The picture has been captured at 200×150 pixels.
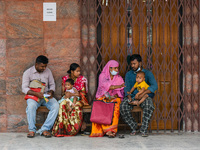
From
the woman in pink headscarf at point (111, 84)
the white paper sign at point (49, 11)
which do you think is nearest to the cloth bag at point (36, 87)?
the woman in pink headscarf at point (111, 84)

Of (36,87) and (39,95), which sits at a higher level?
(36,87)

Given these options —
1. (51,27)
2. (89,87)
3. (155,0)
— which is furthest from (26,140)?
(155,0)

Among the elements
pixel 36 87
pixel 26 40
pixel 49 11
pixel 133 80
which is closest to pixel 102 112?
pixel 133 80

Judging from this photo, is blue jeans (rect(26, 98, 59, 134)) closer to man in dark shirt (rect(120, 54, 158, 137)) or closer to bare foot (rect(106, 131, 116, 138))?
bare foot (rect(106, 131, 116, 138))

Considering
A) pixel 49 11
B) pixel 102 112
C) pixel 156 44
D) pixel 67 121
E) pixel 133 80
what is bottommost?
pixel 67 121

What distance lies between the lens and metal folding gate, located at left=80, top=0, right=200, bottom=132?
5.57 metres

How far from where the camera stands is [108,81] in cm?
538

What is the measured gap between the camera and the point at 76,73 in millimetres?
5309

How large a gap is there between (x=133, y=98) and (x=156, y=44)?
4.26 ft

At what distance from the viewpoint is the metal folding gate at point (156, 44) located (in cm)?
557

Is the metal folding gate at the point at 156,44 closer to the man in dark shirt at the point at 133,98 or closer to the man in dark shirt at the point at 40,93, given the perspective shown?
the man in dark shirt at the point at 133,98

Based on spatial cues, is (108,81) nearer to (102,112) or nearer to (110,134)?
(102,112)

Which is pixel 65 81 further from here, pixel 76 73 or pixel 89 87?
pixel 89 87

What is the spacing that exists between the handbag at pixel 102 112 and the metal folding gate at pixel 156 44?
0.62 meters
